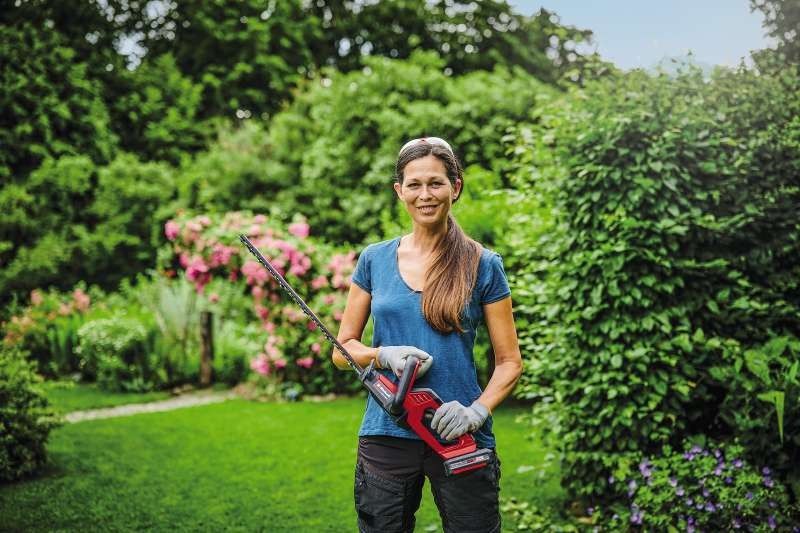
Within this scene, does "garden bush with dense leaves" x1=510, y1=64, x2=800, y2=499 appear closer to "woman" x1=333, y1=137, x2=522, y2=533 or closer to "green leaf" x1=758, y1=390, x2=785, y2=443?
"green leaf" x1=758, y1=390, x2=785, y2=443

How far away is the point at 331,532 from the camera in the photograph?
387 cm

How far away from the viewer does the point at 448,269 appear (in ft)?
6.76

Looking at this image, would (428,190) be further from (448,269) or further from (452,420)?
(452,420)

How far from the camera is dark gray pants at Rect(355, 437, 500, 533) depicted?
6.57 ft

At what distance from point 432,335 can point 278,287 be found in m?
5.86

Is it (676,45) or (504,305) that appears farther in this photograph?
(676,45)

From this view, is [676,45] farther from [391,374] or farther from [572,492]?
[391,374]

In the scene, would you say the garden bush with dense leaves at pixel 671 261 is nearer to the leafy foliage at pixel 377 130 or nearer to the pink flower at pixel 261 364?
the pink flower at pixel 261 364

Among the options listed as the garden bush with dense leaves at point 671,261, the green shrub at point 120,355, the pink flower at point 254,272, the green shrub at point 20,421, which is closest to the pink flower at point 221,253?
the pink flower at point 254,272

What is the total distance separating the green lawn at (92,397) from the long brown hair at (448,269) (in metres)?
6.24

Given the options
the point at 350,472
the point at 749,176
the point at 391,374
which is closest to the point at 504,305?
the point at 391,374

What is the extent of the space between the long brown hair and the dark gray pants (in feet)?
1.27

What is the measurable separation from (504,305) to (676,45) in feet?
9.08

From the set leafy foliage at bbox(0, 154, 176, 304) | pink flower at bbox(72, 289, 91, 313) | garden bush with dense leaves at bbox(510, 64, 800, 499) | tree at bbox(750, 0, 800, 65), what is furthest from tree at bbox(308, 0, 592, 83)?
garden bush with dense leaves at bbox(510, 64, 800, 499)
